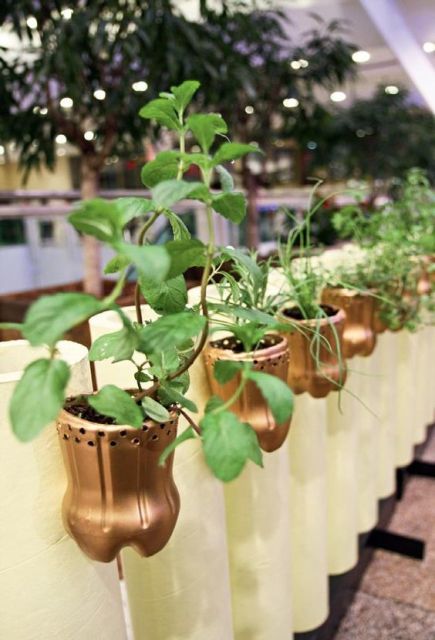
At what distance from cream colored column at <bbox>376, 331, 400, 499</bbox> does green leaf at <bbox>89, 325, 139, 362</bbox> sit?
134 centimetres

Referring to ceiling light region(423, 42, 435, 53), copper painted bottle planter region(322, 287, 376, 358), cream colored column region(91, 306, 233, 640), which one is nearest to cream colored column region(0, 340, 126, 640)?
cream colored column region(91, 306, 233, 640)

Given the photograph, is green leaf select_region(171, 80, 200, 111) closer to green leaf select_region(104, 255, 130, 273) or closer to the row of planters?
the row of planters

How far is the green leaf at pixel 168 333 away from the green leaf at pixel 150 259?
11 cm

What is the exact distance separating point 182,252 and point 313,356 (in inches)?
22.5

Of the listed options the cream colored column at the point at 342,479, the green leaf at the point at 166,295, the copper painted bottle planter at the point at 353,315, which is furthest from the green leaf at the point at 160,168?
the cream colored column at the point at 342,479

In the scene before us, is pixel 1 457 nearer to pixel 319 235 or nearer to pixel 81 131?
pixel 81 131

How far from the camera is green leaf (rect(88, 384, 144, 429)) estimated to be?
0.59 metres

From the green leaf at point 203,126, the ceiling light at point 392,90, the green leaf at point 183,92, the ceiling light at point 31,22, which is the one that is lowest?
the green leaf at point 203,126

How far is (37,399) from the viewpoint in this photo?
47 cm

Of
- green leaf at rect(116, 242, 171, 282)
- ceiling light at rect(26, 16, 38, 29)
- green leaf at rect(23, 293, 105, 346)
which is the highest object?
ceiling light at rect(26, 16, 38, 29)

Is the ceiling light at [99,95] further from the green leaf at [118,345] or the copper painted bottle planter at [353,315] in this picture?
the green leaf at [118,345]

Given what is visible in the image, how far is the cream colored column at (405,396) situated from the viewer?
2.20 metres

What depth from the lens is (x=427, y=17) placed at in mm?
5129

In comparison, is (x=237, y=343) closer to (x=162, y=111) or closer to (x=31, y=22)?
(x=162, y=111)
